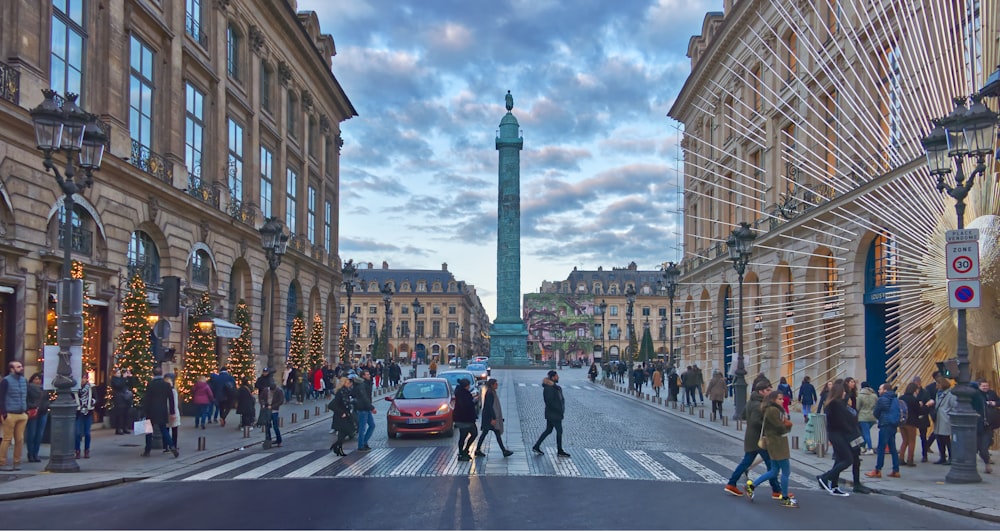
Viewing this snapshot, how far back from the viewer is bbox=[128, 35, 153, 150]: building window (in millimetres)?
25523

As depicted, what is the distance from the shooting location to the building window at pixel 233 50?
3497 centimetres

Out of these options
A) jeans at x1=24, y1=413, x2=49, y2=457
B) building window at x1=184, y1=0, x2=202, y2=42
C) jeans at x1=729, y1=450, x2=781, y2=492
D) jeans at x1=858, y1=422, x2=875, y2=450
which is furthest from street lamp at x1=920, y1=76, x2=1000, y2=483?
building window at x1=184, y1=0, x2=202, y2=42

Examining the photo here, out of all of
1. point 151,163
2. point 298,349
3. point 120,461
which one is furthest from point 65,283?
point 298,349

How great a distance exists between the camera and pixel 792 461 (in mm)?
17359

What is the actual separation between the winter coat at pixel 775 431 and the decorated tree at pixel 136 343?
16.0 m

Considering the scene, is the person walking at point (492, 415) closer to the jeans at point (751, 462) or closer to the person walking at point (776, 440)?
the jeans at point (751, 462)

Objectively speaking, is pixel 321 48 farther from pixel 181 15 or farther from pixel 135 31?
pixel 135 31

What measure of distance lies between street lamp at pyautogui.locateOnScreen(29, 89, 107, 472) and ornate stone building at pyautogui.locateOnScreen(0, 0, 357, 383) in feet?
13.2

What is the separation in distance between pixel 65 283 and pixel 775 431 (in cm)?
1218

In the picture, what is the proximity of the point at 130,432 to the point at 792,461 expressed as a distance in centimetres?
1590

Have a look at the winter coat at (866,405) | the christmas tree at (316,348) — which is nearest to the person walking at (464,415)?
the winter coat at (866,405)

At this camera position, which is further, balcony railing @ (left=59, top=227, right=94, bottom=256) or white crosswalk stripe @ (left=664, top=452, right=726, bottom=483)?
balcony railing @ (left=59, top=227, right=94, bottom=256)

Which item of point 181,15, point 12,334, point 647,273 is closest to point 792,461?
point 12,334

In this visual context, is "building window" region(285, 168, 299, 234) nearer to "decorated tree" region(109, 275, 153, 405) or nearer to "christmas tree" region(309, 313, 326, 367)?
"christmas tree" region(309, 313, 326, 367)
